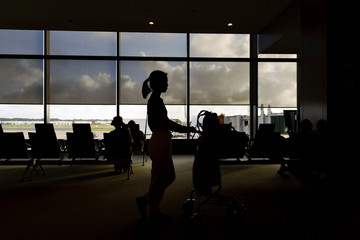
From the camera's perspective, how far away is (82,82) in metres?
7.74

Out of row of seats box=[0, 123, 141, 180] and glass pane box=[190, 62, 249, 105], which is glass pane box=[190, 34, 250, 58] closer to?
glass pane box=[190, 62, 249, 105]

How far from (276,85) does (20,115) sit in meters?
7.97

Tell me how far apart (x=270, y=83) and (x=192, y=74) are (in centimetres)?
249

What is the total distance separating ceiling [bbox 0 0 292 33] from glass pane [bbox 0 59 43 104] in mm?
1057

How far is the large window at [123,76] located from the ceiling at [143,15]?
51 centimetres

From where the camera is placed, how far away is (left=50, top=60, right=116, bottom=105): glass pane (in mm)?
7668

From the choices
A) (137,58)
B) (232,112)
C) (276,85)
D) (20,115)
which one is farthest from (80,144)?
(276,85)

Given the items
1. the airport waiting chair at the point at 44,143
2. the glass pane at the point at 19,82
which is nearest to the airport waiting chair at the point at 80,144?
the airport waiting chair at the point at 44,143

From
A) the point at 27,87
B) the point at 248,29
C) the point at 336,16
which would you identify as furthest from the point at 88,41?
the point at 336,16

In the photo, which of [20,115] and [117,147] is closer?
[117,147]

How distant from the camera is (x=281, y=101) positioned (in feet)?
26.2

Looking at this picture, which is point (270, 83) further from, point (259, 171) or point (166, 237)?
point (166, 237)

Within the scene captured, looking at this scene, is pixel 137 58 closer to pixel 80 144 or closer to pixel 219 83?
pixel 219 83

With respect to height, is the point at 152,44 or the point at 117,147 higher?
the point at 152,44
